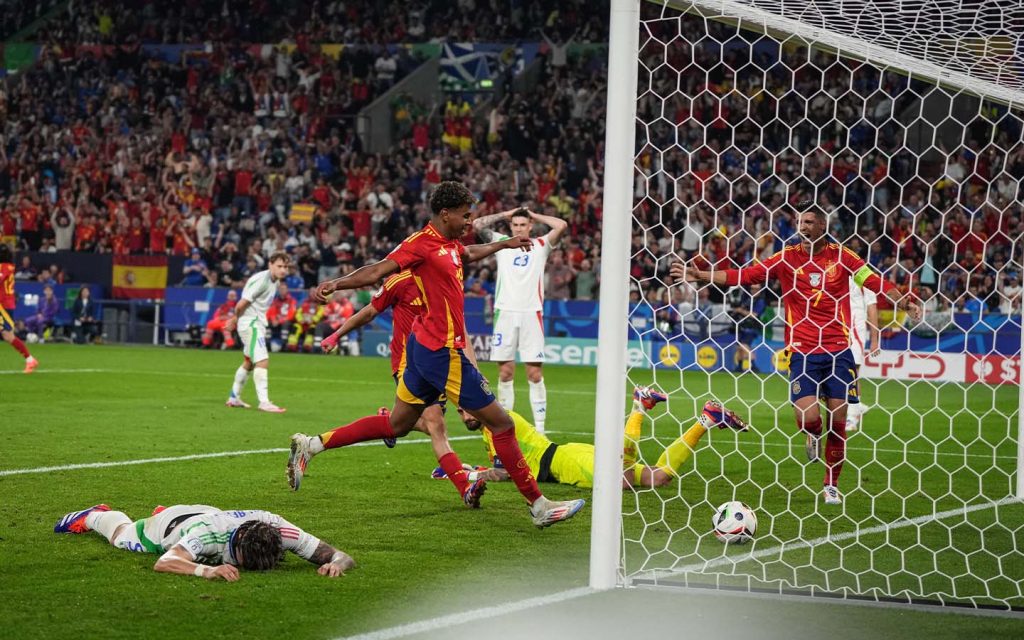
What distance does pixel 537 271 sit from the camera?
11773 millimetres

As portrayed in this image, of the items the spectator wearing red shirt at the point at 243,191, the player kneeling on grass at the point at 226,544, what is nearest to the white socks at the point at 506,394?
the player kneeling on grass at the point at 226,544

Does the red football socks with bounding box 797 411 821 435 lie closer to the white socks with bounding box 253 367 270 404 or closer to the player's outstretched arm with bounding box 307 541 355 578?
the player's outstretched arm with bounding box 307 541 355 578

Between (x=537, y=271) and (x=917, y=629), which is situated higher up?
(x=537, y=271)

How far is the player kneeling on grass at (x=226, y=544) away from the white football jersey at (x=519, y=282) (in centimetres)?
598

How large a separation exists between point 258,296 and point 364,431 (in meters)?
6.99

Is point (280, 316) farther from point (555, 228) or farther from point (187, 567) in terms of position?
point (187, 567)

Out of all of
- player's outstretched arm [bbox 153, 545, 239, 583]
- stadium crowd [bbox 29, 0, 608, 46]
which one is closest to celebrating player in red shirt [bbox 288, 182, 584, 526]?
player's outstretched arm [bbox 153, 545, 239, 583]

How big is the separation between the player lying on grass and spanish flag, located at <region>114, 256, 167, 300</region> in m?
20.2

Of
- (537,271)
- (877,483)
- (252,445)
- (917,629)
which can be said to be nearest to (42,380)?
(252,445)

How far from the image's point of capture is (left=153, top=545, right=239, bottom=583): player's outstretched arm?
559 centimetres

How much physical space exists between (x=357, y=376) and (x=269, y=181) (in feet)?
40.0

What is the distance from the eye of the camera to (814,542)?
6.92 metres

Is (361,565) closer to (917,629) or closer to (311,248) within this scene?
(917,629)

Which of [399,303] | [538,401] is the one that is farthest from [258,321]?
[399,303]
